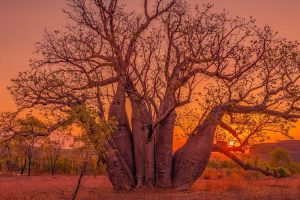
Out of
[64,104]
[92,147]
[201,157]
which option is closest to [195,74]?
[201,157]

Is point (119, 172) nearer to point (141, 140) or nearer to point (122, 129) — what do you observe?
point (141, 140)

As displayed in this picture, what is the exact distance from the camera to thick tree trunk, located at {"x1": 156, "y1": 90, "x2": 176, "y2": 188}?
18.4 metres

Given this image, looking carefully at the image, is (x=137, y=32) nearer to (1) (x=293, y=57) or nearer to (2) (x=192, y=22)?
(2) (x=192, y=22)

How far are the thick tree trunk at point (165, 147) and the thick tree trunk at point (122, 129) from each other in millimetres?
1092

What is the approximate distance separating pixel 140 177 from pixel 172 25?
19.1 ft

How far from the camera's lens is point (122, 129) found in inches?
745

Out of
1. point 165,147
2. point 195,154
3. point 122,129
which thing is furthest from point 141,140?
point 195,154

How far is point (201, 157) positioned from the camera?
1864 cm

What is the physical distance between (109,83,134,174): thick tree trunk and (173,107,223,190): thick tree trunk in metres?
1.83

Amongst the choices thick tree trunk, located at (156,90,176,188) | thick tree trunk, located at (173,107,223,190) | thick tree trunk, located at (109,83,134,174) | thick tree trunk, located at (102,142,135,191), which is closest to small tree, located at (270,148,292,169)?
thick tree trunk, located at (173,107,223,190)

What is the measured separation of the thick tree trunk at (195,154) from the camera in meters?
18.5

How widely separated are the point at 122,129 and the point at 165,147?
1834 mm

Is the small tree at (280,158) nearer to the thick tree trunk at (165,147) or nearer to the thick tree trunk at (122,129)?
the thick tree trunk at (165,147)

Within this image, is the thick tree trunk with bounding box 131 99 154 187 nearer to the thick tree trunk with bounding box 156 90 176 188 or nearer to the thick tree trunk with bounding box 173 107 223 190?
the thick tree trunk with bounding box 156 90 176 188
